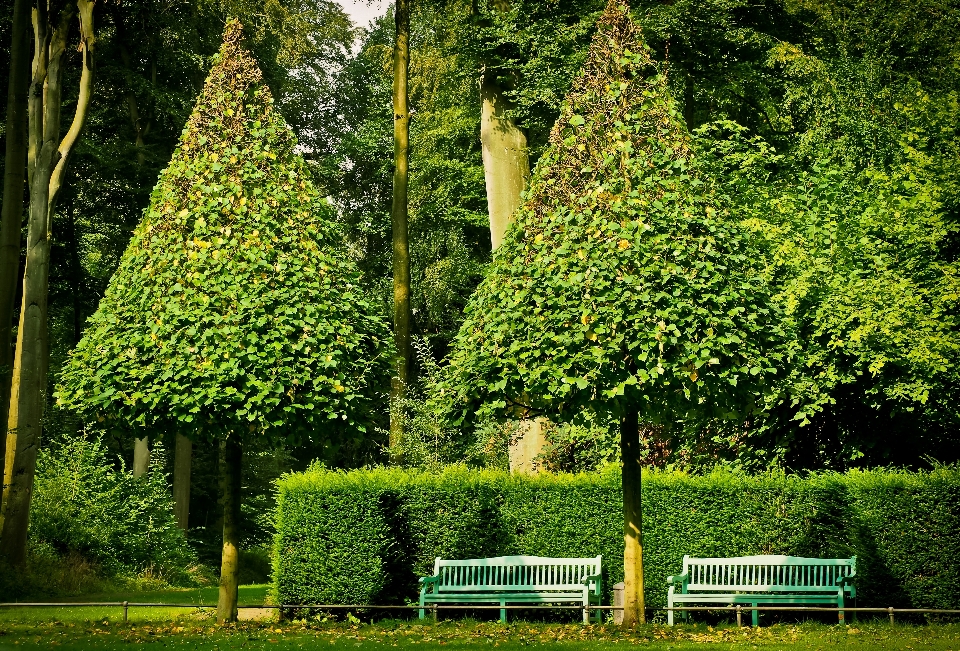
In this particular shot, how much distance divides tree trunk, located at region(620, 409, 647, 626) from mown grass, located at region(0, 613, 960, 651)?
0.85ft

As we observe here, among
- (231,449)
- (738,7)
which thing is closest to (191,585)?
(231,449)

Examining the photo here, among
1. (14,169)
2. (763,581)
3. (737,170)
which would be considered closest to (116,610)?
(14,169)

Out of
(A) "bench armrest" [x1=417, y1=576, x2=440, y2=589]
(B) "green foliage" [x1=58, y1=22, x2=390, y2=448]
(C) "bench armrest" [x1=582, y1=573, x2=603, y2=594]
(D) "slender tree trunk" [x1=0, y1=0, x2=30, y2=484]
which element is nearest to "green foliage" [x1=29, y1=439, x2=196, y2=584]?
(D) "slender tree trunk" [x1=0, y1=0, x2=30, y2=484]

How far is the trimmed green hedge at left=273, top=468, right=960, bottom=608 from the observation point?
41.8ft

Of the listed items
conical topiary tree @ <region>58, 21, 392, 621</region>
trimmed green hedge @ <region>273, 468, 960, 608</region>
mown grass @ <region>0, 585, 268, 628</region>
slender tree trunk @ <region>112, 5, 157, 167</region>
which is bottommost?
mown grass @ <region>0, 585, 268, 628</region>

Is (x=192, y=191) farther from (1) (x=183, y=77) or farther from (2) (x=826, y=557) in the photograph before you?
(1) (x=183, y=77)

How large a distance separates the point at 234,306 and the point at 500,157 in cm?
924

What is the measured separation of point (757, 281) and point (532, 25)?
10015 millimetres

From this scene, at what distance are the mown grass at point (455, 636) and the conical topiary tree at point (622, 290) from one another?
2.87 ft

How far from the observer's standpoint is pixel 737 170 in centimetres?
1975

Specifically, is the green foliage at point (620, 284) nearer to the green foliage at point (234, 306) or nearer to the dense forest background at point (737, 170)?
the dense forest background at point (737, 170)

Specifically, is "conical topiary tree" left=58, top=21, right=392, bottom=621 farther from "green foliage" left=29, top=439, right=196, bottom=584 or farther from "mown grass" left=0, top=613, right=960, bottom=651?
"green foliage" left=29, top=439, right=196, bottom=584

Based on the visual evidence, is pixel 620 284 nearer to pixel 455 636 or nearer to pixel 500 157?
pixel 455 636

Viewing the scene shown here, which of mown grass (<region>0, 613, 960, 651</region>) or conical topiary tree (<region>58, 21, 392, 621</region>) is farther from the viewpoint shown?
conical topiary tree (<region>58, 21, 392, 621</region>)
